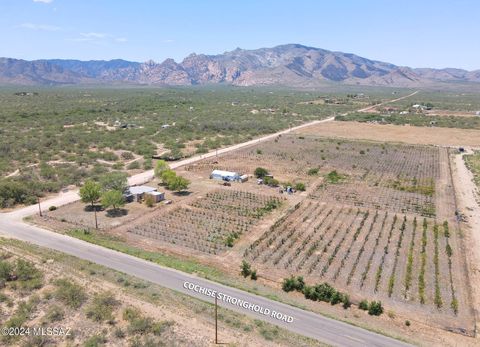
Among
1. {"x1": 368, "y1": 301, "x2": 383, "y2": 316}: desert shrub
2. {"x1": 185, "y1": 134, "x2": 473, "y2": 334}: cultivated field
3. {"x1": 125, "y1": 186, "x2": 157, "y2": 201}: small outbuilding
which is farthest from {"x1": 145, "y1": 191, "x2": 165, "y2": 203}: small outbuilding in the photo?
{"x1": 368, "y1": 301, "x2": 383, "y2": 316}: desert shrub

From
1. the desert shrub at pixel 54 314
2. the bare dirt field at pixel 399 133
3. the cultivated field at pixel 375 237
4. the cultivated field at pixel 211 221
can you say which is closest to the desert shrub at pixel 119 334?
the desert shrub at pixel 54 314

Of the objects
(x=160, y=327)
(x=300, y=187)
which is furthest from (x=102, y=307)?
(x=300, y=187)

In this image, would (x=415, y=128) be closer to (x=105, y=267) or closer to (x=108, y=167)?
(x=108, y=167)

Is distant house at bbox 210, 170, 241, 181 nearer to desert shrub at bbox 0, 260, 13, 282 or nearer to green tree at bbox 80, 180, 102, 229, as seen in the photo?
green tree at bbox 80, 180, 102, 229

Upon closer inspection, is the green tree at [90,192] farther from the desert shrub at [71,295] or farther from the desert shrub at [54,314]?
the desert shrub at [54,314]

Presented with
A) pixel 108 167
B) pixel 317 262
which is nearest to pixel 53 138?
pixel 108 167

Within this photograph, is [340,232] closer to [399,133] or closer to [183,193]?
[183,193]
